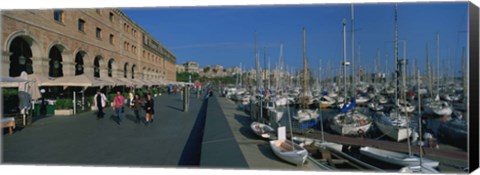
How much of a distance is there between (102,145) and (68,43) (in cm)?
1403

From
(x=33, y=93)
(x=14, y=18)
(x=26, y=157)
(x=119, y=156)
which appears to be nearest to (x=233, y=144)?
(x=119, y=156)

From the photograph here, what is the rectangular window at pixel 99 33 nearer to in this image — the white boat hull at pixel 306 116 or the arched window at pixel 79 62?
the arched window at pixel 79 62

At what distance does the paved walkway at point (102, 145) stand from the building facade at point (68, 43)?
600cm

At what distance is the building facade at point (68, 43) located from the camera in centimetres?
1647

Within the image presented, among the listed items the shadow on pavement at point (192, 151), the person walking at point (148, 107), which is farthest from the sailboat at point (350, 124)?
the person walking at point (148, 107)

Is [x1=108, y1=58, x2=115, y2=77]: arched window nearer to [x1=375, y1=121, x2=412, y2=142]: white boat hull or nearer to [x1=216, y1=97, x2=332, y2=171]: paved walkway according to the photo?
[x1=216, y1=97, x2=332, y2=171]: paved walkway

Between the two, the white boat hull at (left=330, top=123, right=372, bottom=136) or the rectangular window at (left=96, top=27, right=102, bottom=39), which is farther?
the rectangular window at (left=96, top=27, right=102, bottom=39)

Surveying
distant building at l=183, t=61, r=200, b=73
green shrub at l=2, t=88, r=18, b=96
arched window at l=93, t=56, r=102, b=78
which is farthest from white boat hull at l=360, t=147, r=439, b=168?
distant building at l=183, t=61, r=200, b=73

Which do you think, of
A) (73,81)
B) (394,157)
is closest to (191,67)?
(73,81)

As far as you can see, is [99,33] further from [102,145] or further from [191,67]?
[191,67]

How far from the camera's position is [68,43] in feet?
69.5

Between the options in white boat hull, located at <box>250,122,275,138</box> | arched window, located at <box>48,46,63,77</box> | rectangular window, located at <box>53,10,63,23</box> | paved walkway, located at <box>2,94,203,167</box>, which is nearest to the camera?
paved walkway, located at <box>2,94,203,167</box>

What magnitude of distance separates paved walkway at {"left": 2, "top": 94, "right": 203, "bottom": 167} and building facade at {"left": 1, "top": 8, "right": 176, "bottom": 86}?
600 cm

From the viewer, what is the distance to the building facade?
648 inches
